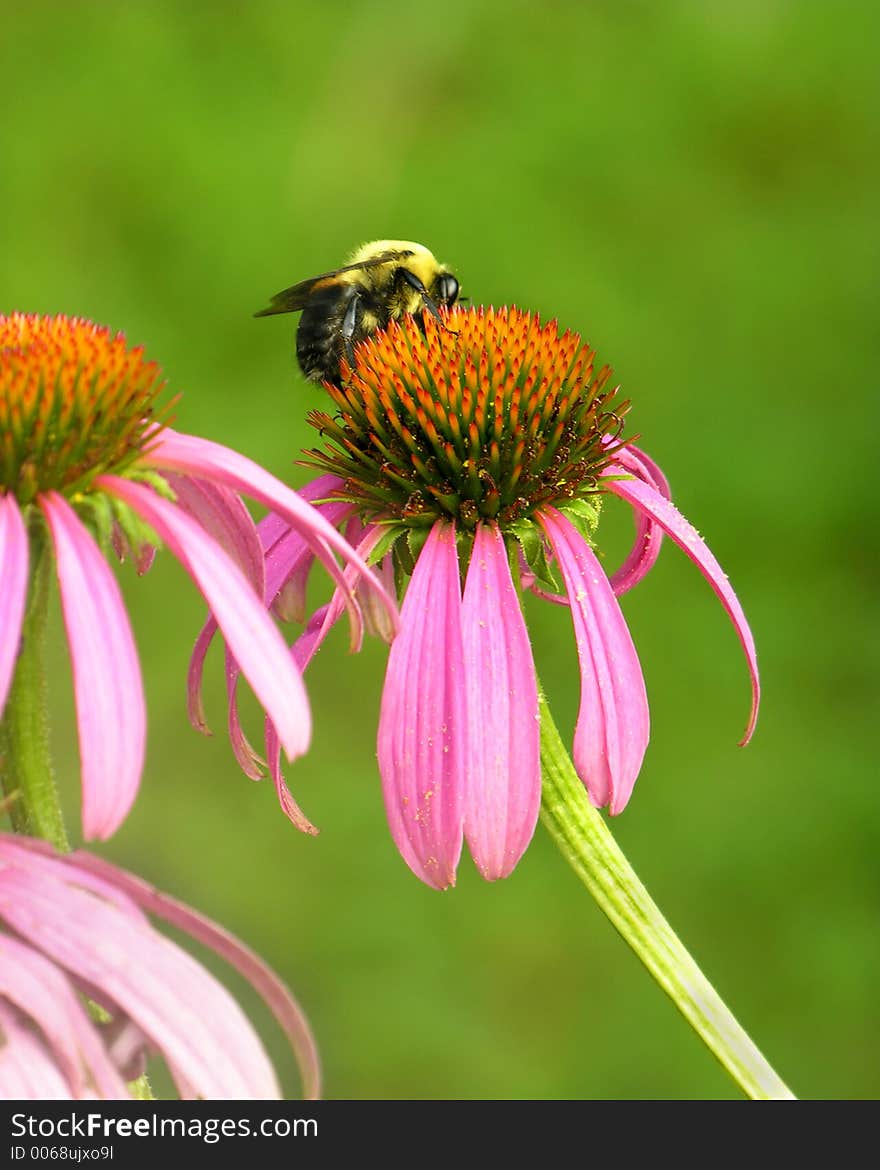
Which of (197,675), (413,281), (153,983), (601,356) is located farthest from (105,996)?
(601,356)

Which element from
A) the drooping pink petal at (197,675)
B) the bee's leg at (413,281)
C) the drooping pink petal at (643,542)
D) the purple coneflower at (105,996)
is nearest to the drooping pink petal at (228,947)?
the purple coneflower at (105,996)

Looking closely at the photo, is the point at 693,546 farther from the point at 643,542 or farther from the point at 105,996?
the point at 105,996

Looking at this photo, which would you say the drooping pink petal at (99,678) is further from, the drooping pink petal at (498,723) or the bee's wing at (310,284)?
the bee's wing at (310,284)

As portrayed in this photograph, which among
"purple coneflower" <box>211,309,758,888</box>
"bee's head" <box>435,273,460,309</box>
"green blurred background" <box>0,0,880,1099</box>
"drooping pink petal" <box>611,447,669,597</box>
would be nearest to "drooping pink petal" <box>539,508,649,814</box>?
"purple coneflower" <box>211,309,758,888</box>

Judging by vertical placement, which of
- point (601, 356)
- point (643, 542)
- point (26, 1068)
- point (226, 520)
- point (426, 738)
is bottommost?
point (26, 1068)

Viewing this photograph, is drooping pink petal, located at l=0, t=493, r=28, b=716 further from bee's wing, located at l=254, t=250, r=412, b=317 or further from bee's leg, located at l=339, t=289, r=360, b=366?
bee's wing, located at l=254, t=250, r=412, b=317

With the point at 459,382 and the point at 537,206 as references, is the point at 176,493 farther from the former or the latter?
the point at 537,206
